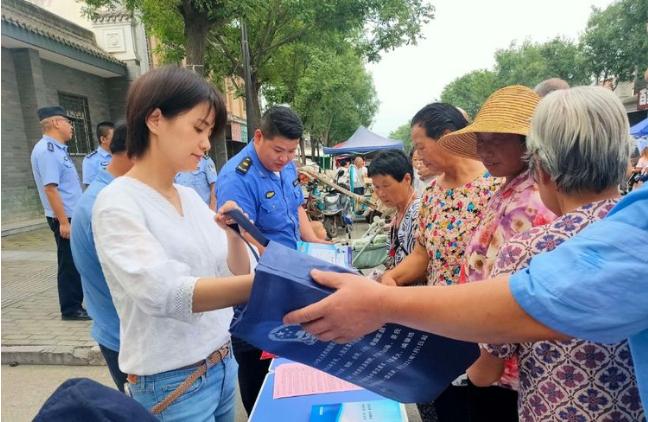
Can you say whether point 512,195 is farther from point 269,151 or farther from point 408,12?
point 408,12

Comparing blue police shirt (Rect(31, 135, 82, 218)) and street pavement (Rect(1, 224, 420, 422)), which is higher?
blue police shirt (Rect(31, 135, 82, 218))

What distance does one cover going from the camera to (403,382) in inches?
39.2

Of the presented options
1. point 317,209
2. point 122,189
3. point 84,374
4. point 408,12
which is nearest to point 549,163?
point 122,189

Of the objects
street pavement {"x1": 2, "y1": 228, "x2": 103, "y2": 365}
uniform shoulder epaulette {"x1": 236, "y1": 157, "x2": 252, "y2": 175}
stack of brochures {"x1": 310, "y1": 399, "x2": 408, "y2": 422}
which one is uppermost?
uniform shoulder epaulette {"x1": 236, "y1": 157, "x2": 252, "y2": 175}

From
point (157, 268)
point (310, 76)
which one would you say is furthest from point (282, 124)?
point (310, 76)

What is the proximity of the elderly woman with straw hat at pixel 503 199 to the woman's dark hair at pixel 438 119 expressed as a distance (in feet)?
1.36

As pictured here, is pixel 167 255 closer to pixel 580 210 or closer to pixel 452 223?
pixel 580 210

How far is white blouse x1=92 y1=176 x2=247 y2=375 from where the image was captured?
0.96 metres

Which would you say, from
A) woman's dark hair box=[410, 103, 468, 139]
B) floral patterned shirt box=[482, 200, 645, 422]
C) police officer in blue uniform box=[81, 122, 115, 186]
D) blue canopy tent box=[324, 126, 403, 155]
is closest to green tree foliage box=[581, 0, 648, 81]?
blue canopy tent box=[324, 126, 403, 155]

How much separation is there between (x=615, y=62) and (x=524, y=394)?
85.5ft

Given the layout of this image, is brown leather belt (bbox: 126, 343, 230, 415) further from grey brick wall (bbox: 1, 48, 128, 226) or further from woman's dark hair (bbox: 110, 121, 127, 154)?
grey brick wall (bbox: 1, 48, 128, 226)

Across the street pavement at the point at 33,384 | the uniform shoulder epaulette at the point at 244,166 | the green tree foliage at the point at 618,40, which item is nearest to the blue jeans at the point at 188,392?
the uniform shoulder epaulette at the point at 244,166

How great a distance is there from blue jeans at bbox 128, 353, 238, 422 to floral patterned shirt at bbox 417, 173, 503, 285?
1.04 meters

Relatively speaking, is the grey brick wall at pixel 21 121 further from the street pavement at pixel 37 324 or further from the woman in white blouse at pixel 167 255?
the woman in white blouse at pixel 167 255
